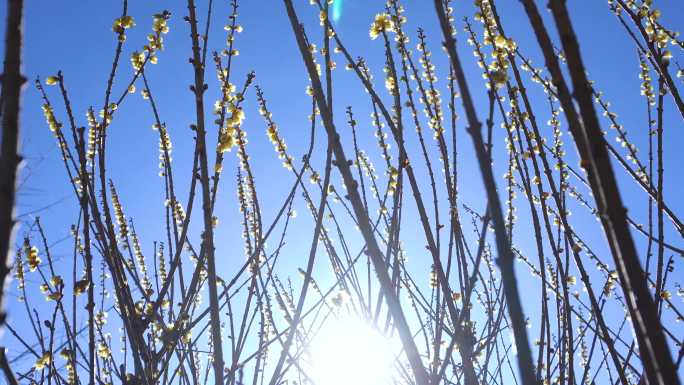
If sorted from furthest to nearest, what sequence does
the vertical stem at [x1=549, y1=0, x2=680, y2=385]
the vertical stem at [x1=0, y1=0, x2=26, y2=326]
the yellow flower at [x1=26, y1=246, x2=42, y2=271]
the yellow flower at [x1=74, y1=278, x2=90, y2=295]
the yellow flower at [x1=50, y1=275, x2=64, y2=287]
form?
the yellow flower at [x1=26, y1=246, x2=42, y2=271], the yellow flower at [x1=50, y1=275, x2=64, y2=287], the yellow flower at [x1=74, y1=278, x2=90, y2=295], the vertical stem at [x1=549, y1=0, x2=680, y2=385], the vertical stem at [x1=0, y1=0, x2=26, y2=326]

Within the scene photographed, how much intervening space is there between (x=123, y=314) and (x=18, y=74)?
59.1 inches

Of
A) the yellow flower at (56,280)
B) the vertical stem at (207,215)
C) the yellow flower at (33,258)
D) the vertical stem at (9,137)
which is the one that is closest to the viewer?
the vertical stem at (9,137)

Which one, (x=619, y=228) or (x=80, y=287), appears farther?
(x=80, y=287)

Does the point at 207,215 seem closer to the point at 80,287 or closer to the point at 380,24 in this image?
the point at 80,287

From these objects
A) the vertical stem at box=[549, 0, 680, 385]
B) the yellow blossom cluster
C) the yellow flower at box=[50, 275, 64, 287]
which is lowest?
the vertical stem at box=[549, 0, 680, 385]

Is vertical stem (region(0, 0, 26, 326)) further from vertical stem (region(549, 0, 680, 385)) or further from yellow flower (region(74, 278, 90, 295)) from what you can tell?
yellow flower (region(74, 278, 90, 295))

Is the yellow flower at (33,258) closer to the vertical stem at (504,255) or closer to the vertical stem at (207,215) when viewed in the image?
the vertical stem at (207,215)

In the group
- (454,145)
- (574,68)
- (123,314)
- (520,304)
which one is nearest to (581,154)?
(574,68)

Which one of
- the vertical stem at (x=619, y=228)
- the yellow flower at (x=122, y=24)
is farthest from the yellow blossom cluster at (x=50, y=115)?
the vertical stem at (x=619, y=228)

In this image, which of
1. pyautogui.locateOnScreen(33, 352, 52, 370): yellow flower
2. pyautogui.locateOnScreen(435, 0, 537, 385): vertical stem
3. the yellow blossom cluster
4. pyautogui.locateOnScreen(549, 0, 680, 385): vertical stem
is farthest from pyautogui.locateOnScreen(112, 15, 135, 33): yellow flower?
pyautogui.locateOnScreen(549, 0, 680, 385): vertical stem

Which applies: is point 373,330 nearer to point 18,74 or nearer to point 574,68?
point 574,68

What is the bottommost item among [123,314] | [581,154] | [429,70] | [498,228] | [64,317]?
[498,228]

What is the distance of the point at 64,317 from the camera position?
2.55m

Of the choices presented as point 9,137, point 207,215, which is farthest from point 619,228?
point 207,215
